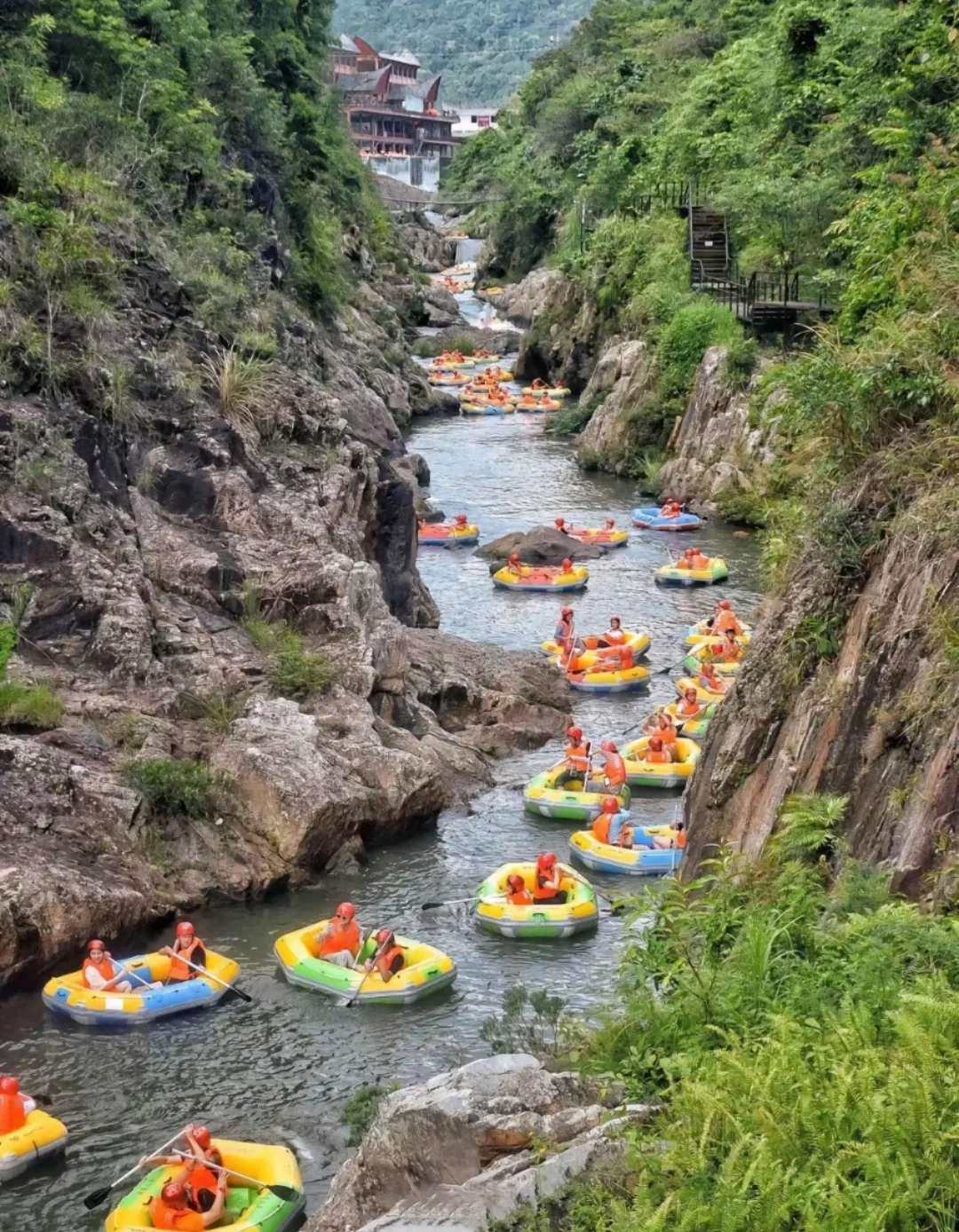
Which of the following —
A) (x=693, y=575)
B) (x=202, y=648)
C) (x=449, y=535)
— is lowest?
(x=693, y=575)

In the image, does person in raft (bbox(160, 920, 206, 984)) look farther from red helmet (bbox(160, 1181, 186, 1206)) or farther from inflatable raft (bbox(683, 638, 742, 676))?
inflatable raft (bbox(683, 638, 742, 676))

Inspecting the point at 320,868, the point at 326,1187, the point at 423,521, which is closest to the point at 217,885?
the point at 320,868

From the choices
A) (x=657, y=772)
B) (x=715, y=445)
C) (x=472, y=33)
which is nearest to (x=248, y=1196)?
(x=657, y=772)

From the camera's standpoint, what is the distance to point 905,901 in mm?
7594

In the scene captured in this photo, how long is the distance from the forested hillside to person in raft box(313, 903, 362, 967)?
147 m

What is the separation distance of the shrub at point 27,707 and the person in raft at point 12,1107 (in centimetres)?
457

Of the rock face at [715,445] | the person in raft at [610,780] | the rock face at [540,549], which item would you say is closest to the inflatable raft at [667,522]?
the rock face at [715,445]

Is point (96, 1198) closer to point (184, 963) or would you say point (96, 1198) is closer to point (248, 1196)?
point (248, 1196)

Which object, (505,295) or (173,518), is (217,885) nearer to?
(173,518)

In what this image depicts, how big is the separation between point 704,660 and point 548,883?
25.9ft

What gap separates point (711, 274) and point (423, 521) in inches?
446

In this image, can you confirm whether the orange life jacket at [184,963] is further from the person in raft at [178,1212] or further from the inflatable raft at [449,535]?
the inflatable raft at [449,535]

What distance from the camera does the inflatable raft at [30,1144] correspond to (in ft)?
33.4

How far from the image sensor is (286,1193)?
9.70 metres
